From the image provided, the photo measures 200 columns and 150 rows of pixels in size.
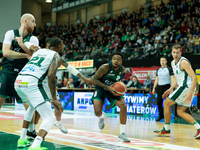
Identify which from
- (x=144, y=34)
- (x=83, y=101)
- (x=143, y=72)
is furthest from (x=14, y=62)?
(x=144, y=34)

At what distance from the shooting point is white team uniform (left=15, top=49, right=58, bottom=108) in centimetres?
393

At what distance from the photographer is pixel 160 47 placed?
53.8 feet

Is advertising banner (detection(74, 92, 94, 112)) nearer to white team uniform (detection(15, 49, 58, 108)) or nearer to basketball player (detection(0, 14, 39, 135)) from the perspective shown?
basketball player (detection(0, 14, 39, 135))

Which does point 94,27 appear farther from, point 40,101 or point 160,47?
point 40,101

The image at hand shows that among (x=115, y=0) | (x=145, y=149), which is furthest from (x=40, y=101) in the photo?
(x=115, y=0)

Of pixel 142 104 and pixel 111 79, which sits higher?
pixel 111 79

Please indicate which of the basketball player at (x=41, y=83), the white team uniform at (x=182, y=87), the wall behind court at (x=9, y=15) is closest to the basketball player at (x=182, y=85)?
the white team uniform at (x=182, y=87)

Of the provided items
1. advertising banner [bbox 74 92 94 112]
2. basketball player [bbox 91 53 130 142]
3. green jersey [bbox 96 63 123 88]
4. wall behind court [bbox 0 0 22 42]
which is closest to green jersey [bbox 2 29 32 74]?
basketball player [bbox 91 53 130 142]

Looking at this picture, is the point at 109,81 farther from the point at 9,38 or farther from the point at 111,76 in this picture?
the point at 9,38

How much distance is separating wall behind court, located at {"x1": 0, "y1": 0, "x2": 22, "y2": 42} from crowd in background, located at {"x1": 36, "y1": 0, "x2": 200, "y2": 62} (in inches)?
338

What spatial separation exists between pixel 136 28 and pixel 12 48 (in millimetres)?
17121

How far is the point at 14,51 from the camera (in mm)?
4742

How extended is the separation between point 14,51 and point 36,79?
1.00 meters

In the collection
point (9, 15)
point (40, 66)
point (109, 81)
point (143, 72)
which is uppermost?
point (9, 15)
